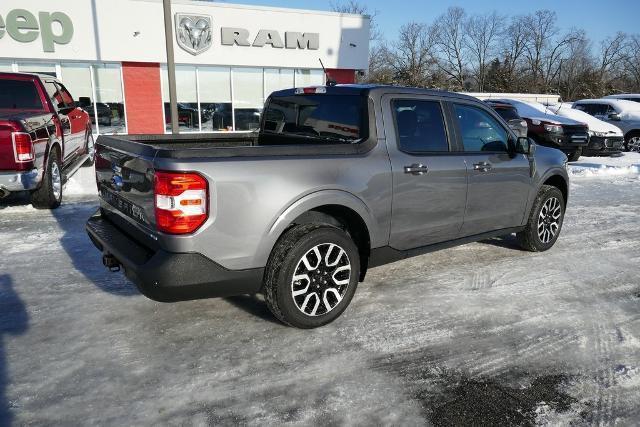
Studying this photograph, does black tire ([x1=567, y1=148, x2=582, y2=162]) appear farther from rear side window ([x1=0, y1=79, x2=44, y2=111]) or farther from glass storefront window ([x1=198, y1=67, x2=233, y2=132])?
rear side window ([x1=0, y1=79, x2=44, y2=111])

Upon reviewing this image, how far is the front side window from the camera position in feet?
14.0

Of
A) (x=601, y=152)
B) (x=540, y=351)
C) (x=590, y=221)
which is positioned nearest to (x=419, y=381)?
(x=540, y=351)

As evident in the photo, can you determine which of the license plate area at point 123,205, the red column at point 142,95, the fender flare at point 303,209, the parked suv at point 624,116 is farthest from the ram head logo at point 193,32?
the fender flare at point 303,209

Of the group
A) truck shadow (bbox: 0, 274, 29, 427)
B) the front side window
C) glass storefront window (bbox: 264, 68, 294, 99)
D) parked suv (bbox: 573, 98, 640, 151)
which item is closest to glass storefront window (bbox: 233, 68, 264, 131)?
glass storefront window (bbox: 264, 68, 294, 99)

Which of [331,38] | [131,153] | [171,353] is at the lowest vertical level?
[171,353]

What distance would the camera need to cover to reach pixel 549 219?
5.29 meters

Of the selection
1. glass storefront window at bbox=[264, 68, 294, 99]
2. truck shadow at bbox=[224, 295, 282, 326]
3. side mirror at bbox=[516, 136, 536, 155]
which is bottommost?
truck shadow at bbox=[224, 295, 282, 326]

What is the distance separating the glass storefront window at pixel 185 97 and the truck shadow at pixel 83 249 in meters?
10.5

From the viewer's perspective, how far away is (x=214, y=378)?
9.11 ft

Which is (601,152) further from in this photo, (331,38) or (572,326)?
(572,326)

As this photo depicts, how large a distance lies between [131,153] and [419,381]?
90.9 inches

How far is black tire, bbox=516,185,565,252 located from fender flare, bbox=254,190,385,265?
97.0 inches

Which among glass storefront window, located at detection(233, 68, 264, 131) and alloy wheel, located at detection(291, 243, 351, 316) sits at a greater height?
glass storefront window, located at detection(233, 68, 264, 131)

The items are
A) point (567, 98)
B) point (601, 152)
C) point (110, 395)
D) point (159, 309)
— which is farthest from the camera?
point (567, 98)
